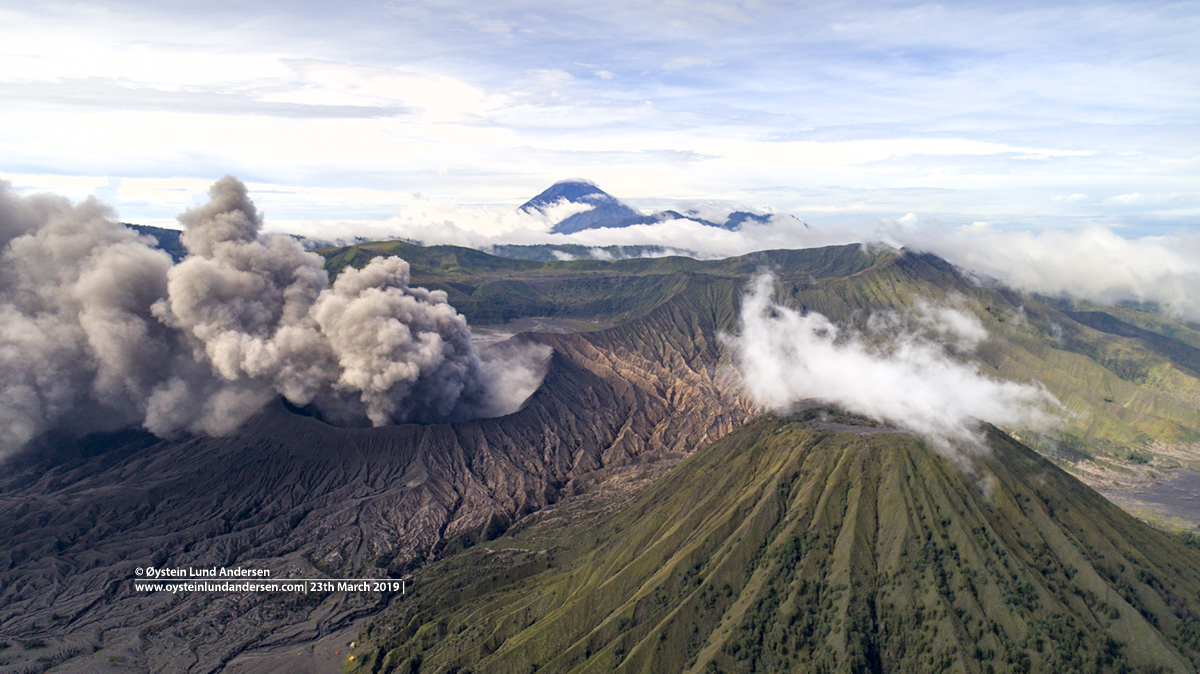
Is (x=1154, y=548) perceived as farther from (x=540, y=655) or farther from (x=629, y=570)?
(x=540, y=655)

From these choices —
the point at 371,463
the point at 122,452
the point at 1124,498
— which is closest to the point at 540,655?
the point at 371,463

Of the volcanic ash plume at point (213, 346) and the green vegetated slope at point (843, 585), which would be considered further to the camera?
the volcanic ash plume at point (213, 346)

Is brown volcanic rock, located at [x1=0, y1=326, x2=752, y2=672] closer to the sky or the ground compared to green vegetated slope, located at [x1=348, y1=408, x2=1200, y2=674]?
closer to the ground

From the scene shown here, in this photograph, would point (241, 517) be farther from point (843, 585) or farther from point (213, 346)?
point (843, 585)

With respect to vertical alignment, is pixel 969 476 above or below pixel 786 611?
above

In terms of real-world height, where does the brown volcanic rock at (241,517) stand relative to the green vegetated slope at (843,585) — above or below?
below

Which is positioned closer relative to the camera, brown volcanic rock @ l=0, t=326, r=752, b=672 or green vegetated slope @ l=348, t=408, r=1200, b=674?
green vegetated slope @ l=348, t=408, r=1200, b=674
